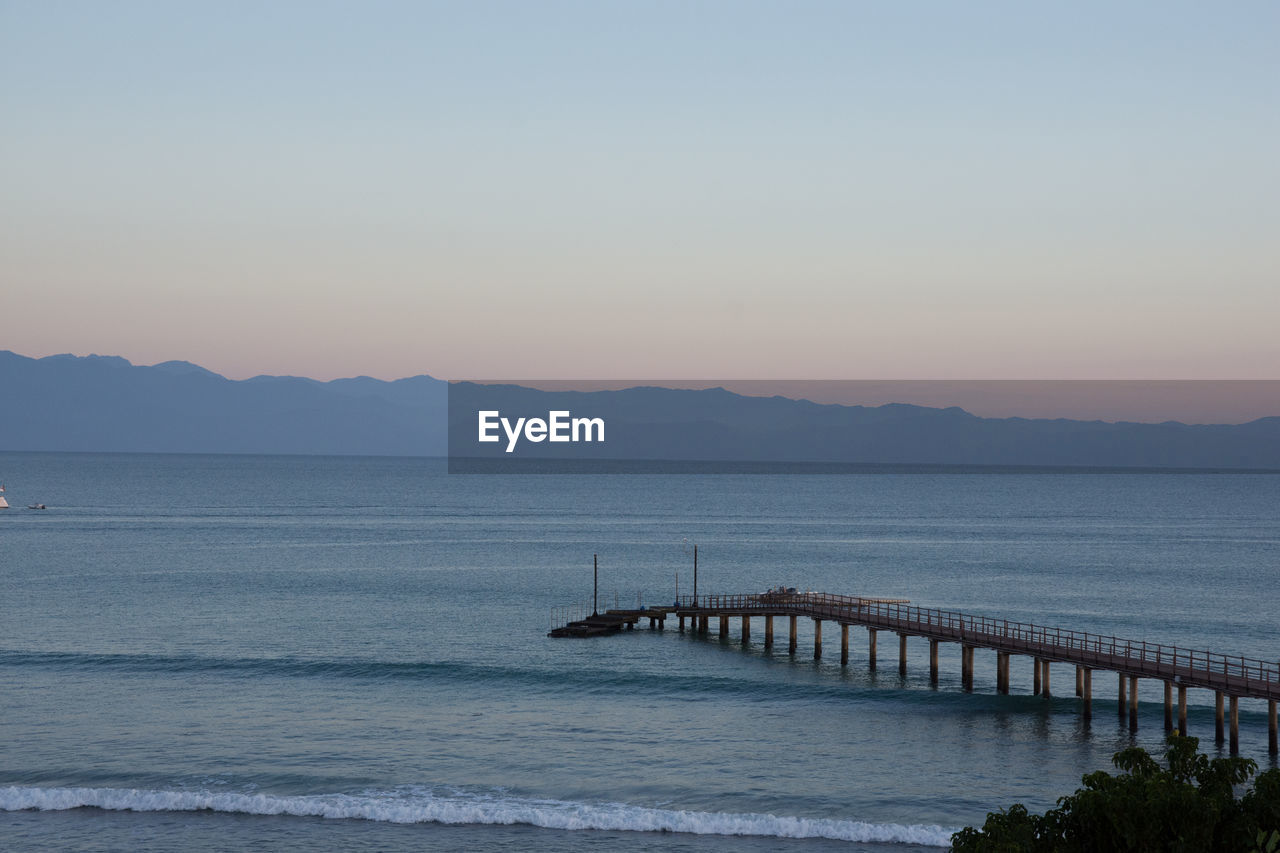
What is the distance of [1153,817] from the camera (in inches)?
848

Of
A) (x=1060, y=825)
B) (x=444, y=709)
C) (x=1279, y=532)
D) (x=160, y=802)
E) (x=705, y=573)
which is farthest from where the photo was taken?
(x=1279, y=532)

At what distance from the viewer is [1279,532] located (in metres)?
162

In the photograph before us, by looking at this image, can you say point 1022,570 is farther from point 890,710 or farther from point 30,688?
point 30,688

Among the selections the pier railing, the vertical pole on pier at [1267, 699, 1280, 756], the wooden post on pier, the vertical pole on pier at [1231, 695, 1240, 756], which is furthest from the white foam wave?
the vertical pole on pier at [1267, 699, 1280, 756]

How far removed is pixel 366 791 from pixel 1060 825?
79.8 ft

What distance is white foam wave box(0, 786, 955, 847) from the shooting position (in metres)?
35.7

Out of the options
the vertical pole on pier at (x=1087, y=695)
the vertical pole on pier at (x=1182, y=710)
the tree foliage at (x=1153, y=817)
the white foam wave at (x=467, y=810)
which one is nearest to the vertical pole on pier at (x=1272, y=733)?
the vertical pole on pier at (x=1182, y=710)

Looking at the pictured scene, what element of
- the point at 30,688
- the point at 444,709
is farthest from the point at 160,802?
the point at 30,688

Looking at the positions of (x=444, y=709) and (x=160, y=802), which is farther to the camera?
(x=444, y=709)

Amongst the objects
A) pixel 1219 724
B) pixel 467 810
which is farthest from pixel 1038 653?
pixel 467 810

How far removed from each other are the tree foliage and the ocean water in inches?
493

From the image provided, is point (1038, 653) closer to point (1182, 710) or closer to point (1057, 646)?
point (1057, 646)

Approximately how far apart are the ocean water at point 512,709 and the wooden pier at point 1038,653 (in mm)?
1213

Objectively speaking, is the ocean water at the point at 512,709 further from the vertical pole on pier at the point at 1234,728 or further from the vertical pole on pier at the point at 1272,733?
the vertical pole on pier at the point at 1272,733
